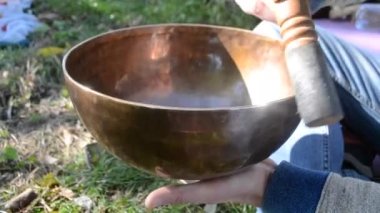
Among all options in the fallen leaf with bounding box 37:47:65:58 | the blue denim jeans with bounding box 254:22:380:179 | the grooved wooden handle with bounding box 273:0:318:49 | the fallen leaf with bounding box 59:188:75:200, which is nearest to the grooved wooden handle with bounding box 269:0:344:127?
the grooved wooden handle with bounding box 273:0:318:49

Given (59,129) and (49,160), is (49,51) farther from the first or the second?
(49,160)

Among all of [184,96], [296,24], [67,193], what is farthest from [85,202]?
[296,24]

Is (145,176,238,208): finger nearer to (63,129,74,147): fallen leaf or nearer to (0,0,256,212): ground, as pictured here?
(0,0,256,212): ground

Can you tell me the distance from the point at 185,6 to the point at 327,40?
1137mm

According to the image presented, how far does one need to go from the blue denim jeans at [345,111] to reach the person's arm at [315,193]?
153mm

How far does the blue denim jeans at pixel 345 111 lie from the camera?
3.17ft

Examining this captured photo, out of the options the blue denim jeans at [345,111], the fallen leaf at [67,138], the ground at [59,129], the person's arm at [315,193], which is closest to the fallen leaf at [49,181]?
the ground at [59,129]

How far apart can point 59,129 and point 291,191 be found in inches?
30.7

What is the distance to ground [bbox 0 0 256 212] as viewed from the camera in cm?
127

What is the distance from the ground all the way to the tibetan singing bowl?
382 millimetres

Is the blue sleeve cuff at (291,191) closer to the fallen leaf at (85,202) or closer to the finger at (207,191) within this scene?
the finger at (207,191)

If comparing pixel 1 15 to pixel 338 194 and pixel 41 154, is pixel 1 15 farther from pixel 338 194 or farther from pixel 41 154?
pixel 338 194

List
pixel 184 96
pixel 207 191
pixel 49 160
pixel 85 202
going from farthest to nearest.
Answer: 1. pixel 49 160
2. pixel 85 202
3. pixel 184 96
4. pixel 207 191

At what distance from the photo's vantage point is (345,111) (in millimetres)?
1030
